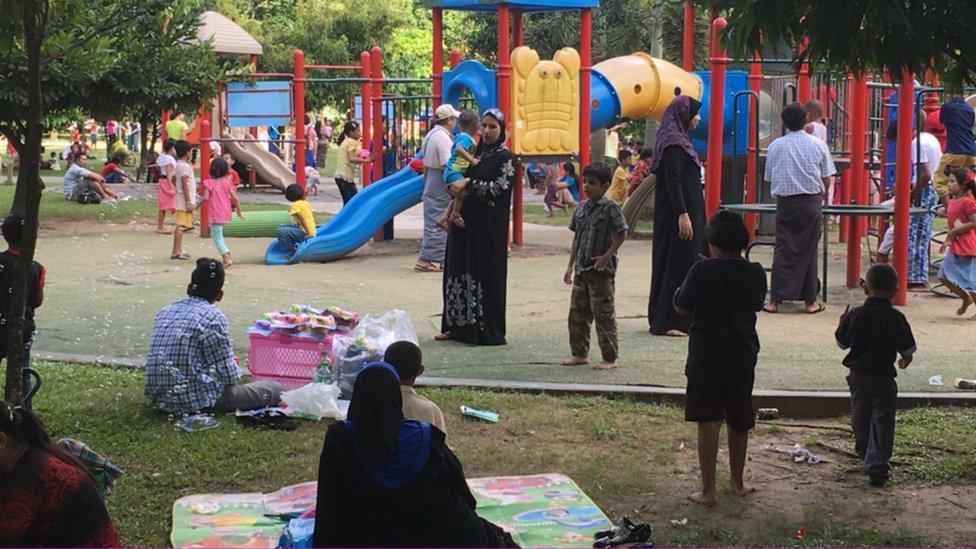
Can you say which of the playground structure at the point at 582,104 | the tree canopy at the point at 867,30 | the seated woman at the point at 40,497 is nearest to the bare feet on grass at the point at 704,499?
the tree canopy at the point at 867,30

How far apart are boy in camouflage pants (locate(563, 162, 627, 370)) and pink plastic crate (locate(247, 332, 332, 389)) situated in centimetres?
189

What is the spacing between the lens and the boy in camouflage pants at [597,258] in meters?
9.41

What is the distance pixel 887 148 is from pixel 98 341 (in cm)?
909

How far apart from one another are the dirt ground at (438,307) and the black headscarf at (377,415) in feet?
15.2

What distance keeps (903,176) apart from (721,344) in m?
6.55

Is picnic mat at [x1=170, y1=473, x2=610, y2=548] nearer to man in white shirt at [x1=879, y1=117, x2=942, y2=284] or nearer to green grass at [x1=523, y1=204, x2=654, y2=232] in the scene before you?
man in white shirt at [x1=879, y1=117, x2=942, y2=284]

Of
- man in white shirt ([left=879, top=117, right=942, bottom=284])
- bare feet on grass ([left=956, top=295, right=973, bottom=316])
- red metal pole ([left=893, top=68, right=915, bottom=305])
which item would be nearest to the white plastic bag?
red metal pole ([left=893, top=68, right=915, bottom=305])

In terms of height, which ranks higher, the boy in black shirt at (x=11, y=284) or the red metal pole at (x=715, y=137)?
the red metal pole at (x=715, y=137)

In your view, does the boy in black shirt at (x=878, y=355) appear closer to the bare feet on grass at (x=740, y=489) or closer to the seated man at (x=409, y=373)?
the bare feet on grass at (x=740, y=489)

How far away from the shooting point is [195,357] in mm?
8055

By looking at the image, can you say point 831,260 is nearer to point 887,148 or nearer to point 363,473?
point 887,148

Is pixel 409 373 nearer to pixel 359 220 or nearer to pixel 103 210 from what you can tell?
pixel 359 220

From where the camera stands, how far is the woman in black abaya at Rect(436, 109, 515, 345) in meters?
10.4

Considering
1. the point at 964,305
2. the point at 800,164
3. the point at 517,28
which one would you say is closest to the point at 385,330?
the point at 800,164
